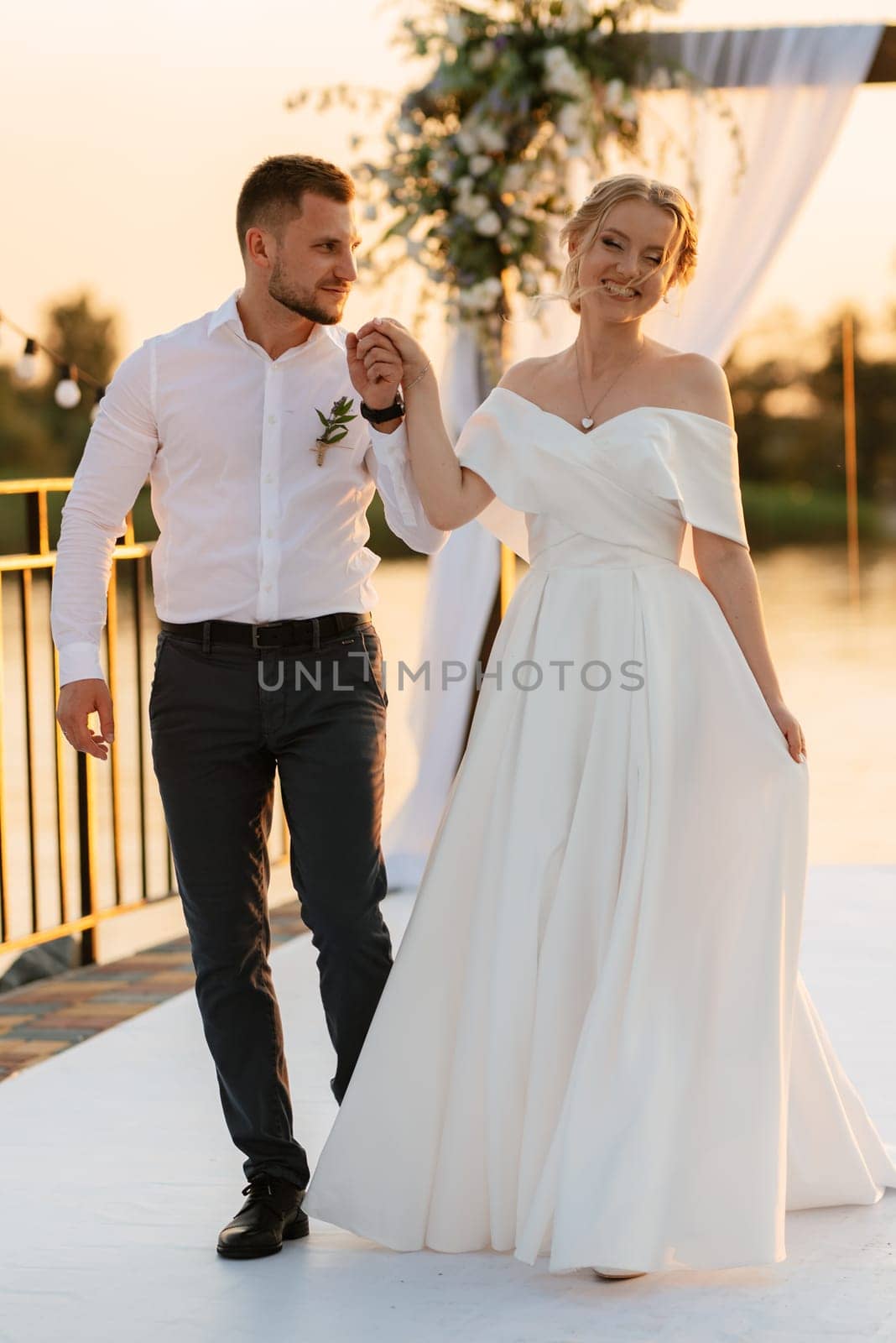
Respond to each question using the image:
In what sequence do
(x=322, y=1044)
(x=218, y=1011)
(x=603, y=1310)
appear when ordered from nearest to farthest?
(x=603, y=1310), (x=218, y=1011), (x=322, y=1044)

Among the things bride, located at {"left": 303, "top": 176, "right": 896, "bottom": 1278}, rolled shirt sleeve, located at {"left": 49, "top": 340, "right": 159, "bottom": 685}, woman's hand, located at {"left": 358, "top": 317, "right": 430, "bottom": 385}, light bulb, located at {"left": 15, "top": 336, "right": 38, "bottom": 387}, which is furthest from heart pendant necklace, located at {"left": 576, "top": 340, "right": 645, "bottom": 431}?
light bulb, located at {"left": 15, "top": 336, "right": 38, "bottom": 387}

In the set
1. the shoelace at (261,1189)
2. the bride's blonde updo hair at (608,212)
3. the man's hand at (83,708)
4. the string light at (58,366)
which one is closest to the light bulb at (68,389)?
the string light at (58,366)

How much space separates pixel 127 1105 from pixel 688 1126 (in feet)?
4.07

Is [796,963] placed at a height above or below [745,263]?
below

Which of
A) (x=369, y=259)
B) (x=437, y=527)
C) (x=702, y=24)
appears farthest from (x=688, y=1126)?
(x=702, y=24)

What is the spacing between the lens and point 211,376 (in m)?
2.30

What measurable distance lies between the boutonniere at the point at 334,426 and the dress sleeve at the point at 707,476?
451mm

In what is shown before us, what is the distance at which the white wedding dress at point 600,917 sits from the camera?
6.95 ft

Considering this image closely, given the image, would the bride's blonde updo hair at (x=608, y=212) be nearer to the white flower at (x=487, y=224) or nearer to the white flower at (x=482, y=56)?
the white flower at (x=487, y=224)

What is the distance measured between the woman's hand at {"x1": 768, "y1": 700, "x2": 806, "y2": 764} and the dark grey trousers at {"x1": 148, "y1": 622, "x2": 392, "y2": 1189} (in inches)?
21.9

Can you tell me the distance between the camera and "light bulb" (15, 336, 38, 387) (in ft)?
13.5

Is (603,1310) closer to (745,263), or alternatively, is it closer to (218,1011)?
(218,1011)

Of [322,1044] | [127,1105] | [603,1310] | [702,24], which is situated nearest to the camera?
[603,1310]

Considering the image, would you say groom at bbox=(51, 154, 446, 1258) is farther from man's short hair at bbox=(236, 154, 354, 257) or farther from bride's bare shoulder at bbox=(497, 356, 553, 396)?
bride's bare shoulder at bbox=(497, 356, 553, 396)
